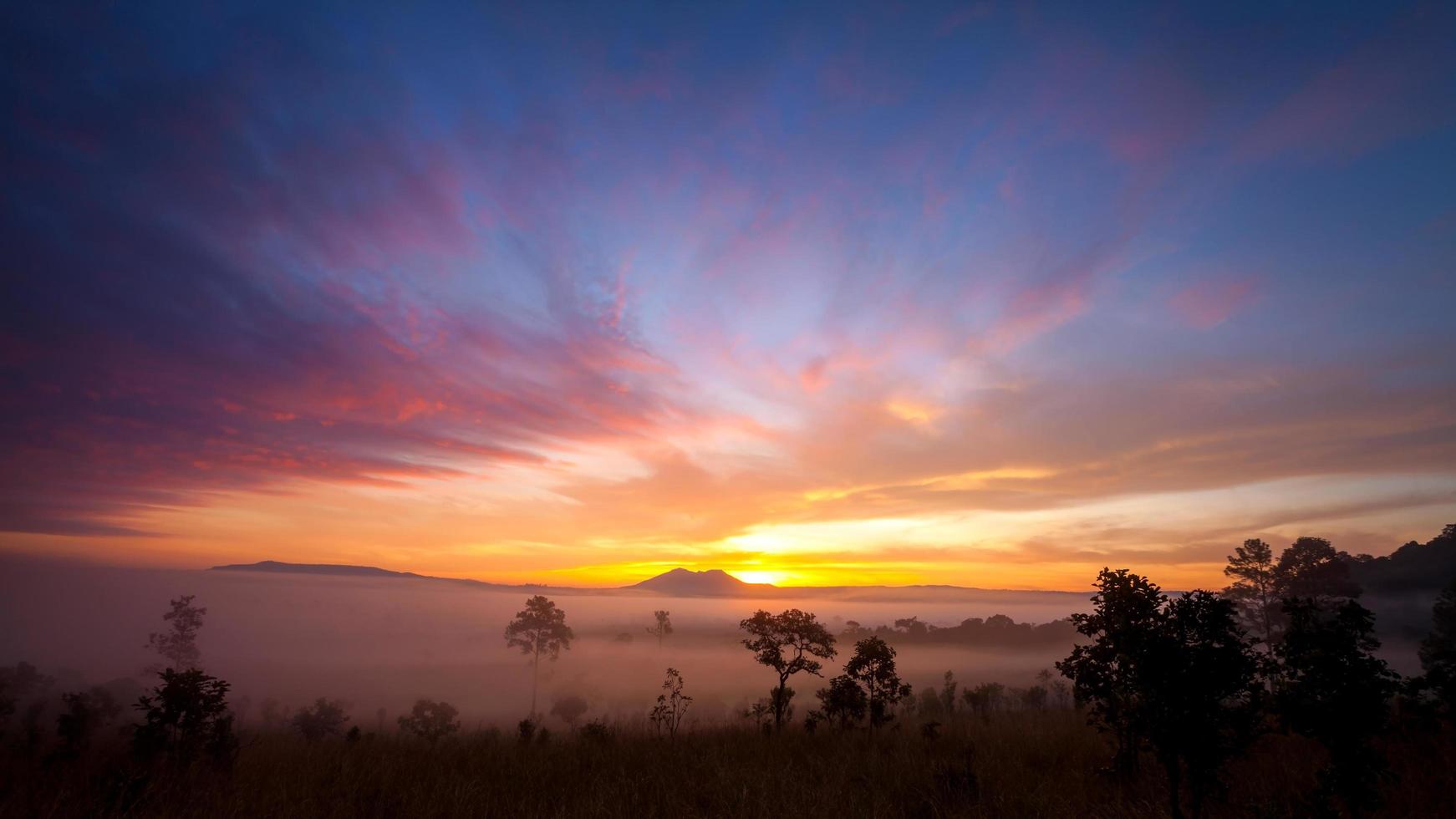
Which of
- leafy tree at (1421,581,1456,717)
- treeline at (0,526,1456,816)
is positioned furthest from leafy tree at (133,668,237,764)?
leafy tree at (1421,581,1456,717)

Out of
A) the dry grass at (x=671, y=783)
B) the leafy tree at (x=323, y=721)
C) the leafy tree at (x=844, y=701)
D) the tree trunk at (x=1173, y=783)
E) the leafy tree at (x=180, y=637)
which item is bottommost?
the leafy tree at (x=323, y=721)

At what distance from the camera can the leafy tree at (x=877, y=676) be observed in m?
22.7

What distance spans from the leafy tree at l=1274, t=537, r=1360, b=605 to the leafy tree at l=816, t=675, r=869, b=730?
4907 centimetres

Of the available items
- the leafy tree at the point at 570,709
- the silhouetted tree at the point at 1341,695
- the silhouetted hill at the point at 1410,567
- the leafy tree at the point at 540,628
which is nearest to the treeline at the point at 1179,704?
the silhouetted tree at the point at 1341,695

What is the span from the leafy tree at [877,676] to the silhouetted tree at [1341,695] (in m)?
13.6

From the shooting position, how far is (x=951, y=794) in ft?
37.4

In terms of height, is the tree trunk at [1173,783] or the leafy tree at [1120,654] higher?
the leafy tree at [1120,654]

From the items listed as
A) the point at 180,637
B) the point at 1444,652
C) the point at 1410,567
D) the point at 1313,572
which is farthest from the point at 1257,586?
the point at 180,637

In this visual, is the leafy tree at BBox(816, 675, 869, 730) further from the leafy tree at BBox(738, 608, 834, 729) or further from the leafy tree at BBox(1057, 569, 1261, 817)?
the leafy tree at BBox(1057, 569, 1261, 817)

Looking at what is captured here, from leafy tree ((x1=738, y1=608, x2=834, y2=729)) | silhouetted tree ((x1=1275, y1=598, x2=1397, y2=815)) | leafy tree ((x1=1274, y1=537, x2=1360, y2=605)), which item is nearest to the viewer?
silhouetted tree ((x1=1275, y1=598, x2=1397, y2=815))

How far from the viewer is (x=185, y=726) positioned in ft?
45.8

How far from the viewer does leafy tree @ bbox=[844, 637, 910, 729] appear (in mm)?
22703

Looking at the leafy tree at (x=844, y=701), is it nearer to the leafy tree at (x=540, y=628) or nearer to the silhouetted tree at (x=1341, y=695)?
the silhouetted tree at (x=1341, y=695)

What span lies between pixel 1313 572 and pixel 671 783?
64.0m
